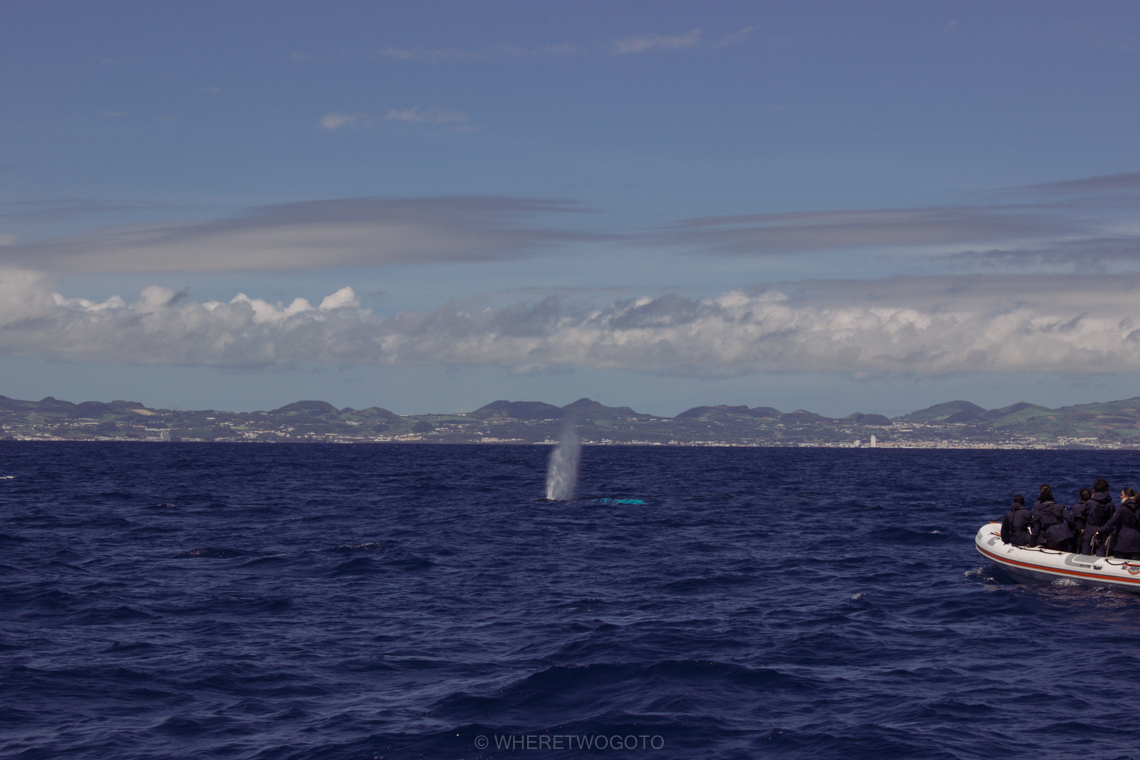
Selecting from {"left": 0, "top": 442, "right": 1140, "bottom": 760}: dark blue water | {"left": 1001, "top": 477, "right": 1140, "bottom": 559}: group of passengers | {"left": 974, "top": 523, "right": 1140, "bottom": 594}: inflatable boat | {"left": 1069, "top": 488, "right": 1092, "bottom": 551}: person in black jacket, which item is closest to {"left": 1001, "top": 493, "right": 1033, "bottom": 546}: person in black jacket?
{"left": 1001, "top": 477, "right": 1140, "bottom": 559}: group of passengers

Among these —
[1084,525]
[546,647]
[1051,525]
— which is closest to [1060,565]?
[1051,525]

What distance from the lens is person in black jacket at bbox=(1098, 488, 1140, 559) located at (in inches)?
1044

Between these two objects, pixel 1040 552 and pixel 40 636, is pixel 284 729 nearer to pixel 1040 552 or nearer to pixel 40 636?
pixel 40 636

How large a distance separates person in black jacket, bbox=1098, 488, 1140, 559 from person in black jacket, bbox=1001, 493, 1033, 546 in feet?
8.69

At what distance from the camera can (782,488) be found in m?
75.8

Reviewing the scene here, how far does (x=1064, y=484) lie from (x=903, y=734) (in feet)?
257

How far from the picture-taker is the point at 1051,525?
2930cm

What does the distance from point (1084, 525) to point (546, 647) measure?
18567mm

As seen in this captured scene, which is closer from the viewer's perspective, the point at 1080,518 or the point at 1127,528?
the point at 1127,528

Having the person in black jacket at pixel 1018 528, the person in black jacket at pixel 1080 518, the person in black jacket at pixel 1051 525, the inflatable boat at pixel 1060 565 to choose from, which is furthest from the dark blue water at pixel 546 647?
the person in black jacket at pixel 1080 518

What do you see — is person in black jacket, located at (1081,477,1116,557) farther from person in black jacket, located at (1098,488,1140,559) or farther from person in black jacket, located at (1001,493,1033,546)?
person in black jacket, located at (1001,493,1033,546)

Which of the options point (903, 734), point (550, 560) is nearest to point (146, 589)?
point (550, 560)

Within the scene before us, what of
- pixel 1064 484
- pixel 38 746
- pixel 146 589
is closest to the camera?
pixel 38 746

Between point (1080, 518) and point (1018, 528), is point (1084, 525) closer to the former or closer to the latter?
point (1080, 518)
